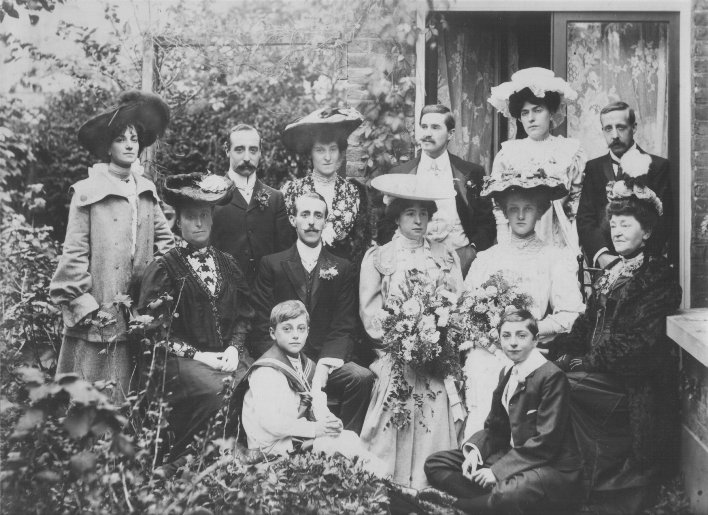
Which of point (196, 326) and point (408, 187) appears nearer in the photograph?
point (196, 326)

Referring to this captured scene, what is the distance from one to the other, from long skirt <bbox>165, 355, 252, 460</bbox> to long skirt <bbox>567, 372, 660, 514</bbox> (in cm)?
210

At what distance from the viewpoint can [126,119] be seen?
5.82 m

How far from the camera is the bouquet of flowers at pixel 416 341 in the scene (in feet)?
18.1

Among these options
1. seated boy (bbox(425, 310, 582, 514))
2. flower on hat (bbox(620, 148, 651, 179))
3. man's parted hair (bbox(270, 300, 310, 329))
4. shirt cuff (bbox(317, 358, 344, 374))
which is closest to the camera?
seated boy (bbox(425, 310, 582, 514))

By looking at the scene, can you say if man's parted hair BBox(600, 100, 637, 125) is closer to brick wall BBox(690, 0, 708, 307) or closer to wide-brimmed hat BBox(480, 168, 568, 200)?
brick wall BBox(690, 0, 708, 307)

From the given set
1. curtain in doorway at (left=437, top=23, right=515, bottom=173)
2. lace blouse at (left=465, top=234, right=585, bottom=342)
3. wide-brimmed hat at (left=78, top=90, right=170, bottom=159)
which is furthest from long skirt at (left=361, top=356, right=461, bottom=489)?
A: curtain in doorway at (left=437, top=23, right=515, bottom=173)

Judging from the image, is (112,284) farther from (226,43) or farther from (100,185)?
(226,43)

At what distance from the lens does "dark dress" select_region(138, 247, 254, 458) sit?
17.7 ft

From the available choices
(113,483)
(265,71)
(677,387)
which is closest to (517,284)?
(677,387)

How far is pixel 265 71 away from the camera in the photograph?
811 centimetres

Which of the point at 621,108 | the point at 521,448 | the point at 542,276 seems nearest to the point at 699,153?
the point at 621,108

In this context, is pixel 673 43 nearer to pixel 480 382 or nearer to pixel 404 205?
pixel 404 205

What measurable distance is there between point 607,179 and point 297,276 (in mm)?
2312

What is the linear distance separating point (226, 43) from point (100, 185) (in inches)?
103
